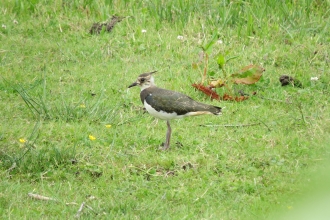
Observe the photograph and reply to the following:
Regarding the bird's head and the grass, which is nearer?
the grass

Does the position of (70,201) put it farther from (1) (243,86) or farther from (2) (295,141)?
(1) (243,86)

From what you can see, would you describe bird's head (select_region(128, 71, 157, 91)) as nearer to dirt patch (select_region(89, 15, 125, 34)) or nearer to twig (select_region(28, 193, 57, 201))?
twig (select_region(28, 193, 57, 201))

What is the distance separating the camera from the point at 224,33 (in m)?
9.17

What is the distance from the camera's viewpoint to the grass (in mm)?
4969

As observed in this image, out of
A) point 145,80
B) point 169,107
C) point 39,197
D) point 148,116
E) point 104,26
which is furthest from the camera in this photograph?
point 104,26

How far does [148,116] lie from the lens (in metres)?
7.00

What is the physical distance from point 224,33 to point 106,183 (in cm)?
461

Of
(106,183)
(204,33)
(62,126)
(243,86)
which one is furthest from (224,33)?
(106,183)

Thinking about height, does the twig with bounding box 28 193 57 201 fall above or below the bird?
below

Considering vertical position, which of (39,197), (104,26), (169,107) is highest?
(169,107)

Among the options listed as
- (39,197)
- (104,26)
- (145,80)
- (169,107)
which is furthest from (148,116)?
(104,26)

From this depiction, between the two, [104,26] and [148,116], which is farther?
[104,26]

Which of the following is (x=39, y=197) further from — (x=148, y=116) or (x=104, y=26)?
(x=104, y=26)

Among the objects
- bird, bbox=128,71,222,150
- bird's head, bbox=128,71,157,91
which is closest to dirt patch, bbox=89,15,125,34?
bird's head, bbox=128,71,157,91
